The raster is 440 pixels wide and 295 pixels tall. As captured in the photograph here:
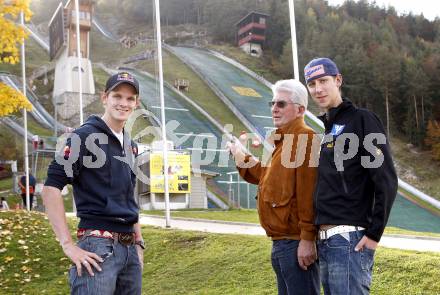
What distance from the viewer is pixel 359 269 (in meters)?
3.08

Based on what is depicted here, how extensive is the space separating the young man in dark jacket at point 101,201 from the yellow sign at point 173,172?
16.5 meters

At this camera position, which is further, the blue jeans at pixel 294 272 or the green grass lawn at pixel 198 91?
the green grass lawn at pixel 198 91

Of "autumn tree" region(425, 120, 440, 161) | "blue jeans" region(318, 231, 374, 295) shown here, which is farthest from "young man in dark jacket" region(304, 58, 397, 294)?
"autumn tree" region(425, 120, 440, 161)

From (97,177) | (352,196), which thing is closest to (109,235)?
(97,177)

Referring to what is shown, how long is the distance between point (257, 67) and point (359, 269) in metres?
64.1

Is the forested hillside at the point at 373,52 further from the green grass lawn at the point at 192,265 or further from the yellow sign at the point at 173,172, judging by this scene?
the green grass lawn at the point at 192,265

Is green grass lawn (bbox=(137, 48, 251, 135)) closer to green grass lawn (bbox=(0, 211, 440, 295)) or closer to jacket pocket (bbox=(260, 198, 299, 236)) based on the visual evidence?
green grass lawn (bbox=(0, 211, 440, 295))

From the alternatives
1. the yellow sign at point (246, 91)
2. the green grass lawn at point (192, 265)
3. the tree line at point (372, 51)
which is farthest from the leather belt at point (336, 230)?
the yellow sign at point (246, 91)

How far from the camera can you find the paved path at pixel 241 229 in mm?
9508

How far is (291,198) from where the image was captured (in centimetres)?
355

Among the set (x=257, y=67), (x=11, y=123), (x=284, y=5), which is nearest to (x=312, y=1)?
(x=284, y=5)

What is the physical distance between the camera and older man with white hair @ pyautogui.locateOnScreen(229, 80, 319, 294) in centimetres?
347

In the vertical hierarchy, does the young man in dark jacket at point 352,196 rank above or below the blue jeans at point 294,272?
above

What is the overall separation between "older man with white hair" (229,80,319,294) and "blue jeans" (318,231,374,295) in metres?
0.29
